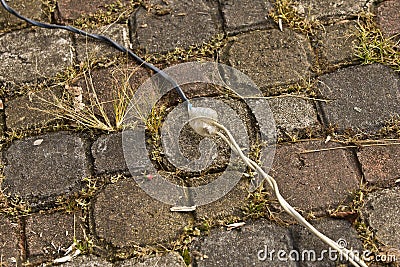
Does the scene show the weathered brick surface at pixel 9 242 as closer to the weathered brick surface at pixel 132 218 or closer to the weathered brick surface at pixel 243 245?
the weathered brick surface at pixel 132 218

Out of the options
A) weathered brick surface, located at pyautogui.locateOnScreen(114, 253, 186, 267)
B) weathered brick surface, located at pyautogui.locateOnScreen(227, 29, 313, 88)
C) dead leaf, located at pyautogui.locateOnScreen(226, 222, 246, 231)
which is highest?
weathered brick surface, located at pyautogui.locateOnScreen(227, 29, 313, 88)

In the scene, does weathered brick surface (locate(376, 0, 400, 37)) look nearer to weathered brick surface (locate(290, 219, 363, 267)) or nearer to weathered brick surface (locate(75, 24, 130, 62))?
weathered brick surface (locate(290, 219, 363, 267))

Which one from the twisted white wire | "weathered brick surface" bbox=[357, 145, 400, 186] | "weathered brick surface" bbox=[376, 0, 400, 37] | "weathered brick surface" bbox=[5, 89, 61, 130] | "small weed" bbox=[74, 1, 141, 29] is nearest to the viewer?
the twisted white wire

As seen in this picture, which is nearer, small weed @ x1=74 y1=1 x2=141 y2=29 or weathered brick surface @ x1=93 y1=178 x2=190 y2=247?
weathered brick surface @ x1=93 y1=178 x2=190 y2=247

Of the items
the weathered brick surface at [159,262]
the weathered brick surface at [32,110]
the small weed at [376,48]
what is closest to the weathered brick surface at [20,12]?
the weathered brick surface at [32,110]

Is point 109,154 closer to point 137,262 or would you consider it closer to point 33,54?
point 137,262

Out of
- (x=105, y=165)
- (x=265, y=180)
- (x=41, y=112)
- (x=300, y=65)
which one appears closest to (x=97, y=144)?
(x=105, y=165)

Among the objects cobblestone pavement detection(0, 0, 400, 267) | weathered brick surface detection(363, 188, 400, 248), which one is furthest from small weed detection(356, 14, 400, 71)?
weathered brick surface detection(363, 188, 400, 248)
